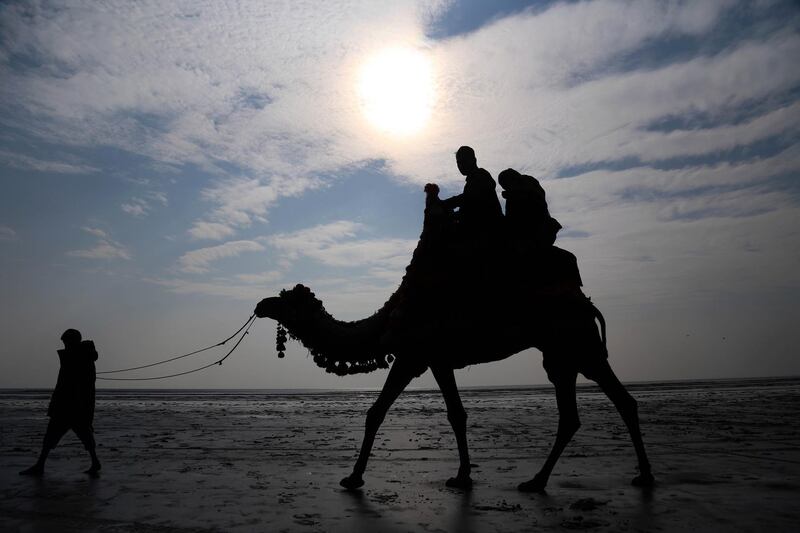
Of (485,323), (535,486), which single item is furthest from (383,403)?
(535,486)

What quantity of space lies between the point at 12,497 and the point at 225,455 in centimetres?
362

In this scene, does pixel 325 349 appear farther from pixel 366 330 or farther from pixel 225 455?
pixel 225 455

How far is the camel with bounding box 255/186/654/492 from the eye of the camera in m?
6.46

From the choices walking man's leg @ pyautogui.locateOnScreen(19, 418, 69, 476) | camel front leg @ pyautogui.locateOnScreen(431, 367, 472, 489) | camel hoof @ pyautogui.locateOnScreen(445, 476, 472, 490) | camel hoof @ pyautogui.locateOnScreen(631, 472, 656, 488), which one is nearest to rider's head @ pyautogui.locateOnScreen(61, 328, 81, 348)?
walking man's leg @ pyautogui.locateOnScreen(19, 418, 69, 476)

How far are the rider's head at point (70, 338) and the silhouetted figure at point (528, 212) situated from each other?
672 cm

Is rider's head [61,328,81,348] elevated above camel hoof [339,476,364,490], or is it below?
above

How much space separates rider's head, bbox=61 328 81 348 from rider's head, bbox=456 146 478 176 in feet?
20.8

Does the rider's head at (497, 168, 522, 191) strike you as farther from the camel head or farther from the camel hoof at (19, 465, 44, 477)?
the camel hoof at (19, 465, 44, 477)

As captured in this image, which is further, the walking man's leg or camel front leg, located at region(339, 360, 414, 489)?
the walking man's leg

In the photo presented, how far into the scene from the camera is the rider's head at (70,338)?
8.71 metres

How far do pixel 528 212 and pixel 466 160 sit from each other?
1090mm

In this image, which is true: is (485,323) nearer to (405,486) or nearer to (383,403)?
(383,403)

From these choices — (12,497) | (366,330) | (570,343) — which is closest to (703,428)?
(570,343)

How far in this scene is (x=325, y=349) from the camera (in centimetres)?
735
